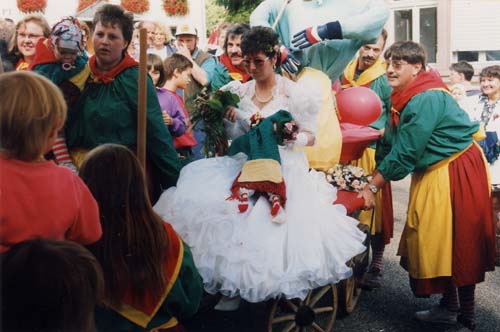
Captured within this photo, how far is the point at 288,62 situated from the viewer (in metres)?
3.81

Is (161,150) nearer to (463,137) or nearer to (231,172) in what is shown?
(231,172)

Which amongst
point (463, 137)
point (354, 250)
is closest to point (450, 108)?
point (463, 137)

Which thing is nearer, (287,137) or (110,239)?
(110,239)

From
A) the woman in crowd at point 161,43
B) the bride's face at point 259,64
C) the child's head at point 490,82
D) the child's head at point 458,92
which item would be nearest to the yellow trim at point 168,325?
the bride's face at point 259,64

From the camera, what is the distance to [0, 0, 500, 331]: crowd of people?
1828 millimetres

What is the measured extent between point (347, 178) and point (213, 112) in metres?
0.95

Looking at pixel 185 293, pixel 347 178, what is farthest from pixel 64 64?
pixel 347 178

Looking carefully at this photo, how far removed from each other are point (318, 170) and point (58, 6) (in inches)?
612

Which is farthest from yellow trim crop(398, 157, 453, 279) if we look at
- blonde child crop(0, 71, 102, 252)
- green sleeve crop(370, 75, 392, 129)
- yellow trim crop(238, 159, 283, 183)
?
blonde child crop(0, 71, 102, 252)

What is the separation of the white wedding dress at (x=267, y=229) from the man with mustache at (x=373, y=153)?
1241mm

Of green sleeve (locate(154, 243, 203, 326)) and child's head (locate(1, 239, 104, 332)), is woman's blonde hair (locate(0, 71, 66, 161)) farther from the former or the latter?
green sleeve (locate(154, 243, 203, 326))

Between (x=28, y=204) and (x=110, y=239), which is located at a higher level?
(x=28, y=204)

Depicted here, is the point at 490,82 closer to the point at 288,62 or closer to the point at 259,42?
the point at 288,62

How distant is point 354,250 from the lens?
10.2 ft
